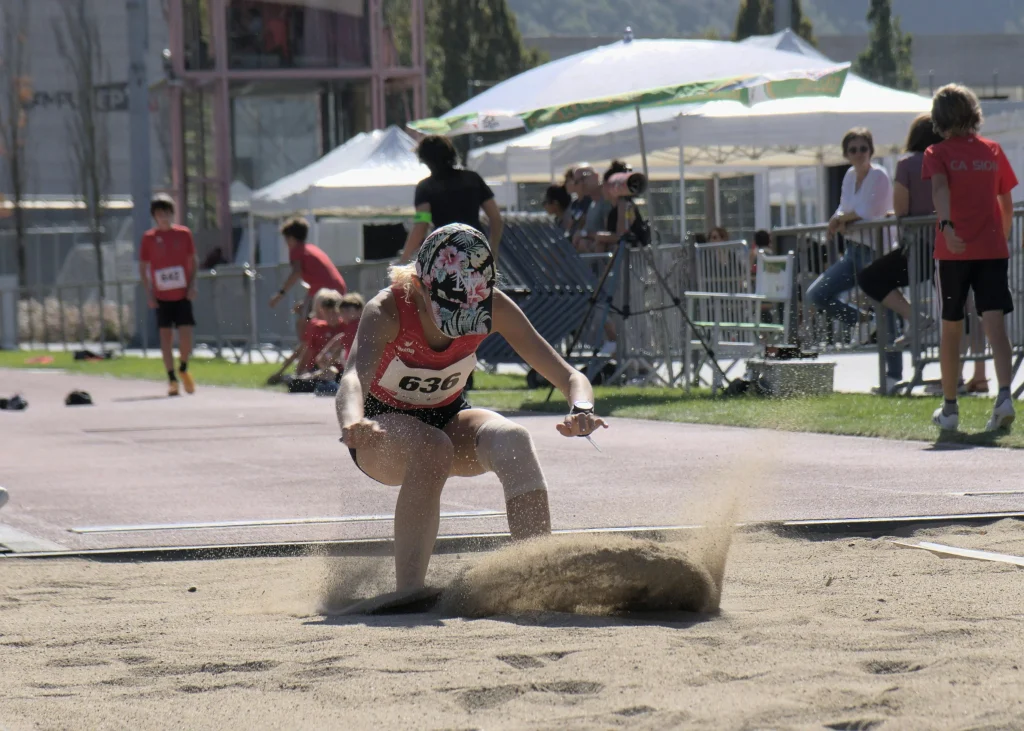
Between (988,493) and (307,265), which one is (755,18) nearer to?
(307,265)

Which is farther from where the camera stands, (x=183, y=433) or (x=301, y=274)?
(x=301, y=274)

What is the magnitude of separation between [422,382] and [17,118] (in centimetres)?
3748

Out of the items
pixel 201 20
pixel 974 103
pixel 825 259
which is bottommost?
pixel 825 259

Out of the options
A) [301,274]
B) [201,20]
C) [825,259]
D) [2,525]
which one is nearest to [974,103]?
[825,259]

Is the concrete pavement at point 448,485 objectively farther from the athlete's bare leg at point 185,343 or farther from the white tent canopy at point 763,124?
the white tent canopy at point 763,124

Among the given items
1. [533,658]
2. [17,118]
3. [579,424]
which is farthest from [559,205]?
[17,118]

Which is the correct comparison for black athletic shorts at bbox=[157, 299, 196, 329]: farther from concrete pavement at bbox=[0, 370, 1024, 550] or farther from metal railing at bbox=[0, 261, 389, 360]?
concrete pavement at bbox=[0, 370, 1024, 550]

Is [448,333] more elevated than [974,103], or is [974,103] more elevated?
[974,103]

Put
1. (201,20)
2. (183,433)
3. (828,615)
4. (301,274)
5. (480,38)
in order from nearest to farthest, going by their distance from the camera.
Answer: (828,615)
(183,433)
(301,274)
(201,20)
(480,38)

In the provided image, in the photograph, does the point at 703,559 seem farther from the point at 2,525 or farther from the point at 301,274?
the point at 301,274

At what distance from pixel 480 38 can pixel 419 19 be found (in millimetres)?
11852

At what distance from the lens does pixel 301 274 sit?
57.4 ft

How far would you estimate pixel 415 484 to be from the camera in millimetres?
5324

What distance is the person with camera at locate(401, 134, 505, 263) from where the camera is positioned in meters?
12.4
